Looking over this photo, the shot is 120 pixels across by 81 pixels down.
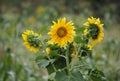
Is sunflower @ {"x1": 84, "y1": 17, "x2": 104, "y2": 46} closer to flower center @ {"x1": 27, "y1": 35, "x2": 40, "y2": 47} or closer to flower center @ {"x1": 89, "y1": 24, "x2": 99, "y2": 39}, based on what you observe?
flower center @ {"x1": 89, "y1": 24, "x2": 99, "y2": 39}

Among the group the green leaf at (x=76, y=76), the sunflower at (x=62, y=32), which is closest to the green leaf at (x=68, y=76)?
the green leaf at (x=76, y=76)

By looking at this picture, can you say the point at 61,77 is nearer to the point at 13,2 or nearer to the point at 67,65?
the point at 67,65

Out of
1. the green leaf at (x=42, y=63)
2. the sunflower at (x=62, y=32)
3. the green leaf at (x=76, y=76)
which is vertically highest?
the sunflower at (x=62, y=32)

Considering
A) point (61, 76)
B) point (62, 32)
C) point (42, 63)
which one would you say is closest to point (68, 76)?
point (61, 76)

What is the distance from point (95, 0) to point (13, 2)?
5.78 ft

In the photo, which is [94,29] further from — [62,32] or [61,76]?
[61,76]

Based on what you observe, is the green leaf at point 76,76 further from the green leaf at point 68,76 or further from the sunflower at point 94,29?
the sunflower at point 94,29

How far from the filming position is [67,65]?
2389 mm

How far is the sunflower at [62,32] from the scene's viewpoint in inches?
87.1

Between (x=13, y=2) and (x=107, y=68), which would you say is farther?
(x=13, y=2)

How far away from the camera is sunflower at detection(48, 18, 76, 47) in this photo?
2213 millimetres

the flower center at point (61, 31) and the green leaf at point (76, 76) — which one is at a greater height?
the flower center at point (61, 31)

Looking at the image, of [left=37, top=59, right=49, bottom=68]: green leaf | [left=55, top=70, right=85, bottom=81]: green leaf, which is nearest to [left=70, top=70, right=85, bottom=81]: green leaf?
[left=55, top=70, right=85, bottom=81]: green leaf

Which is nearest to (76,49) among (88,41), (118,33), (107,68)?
(88,41)
